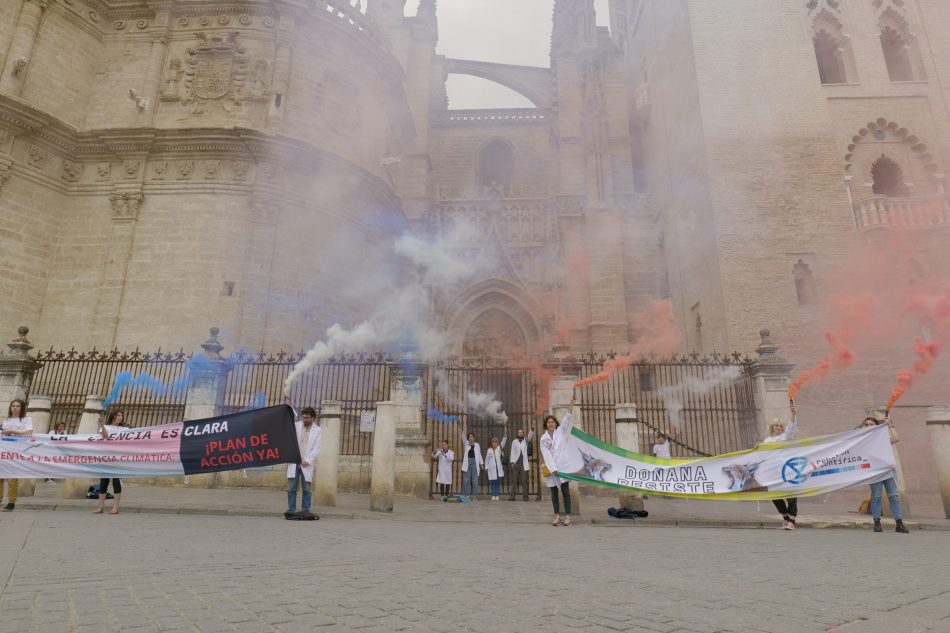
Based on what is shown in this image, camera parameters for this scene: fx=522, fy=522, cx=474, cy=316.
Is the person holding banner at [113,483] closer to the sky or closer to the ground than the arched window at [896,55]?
closer to the ground

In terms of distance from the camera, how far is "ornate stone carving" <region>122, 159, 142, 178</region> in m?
16.0

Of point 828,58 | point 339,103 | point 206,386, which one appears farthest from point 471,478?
point 828,58

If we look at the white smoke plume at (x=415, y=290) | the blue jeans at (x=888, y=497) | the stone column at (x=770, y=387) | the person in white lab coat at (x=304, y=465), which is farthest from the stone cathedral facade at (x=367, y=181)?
the person in white lab coat at (x=304, y=465)

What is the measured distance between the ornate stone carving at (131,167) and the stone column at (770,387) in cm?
1798

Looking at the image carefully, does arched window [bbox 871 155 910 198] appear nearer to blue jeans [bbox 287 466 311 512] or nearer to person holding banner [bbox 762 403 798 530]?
person holding banner [bbox 762 403 798 530]

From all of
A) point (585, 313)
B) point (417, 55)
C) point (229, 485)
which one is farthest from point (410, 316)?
point (417, 55)

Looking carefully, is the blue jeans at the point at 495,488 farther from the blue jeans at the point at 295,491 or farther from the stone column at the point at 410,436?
the blue jeans at the point at 295,491

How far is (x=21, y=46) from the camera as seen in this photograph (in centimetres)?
1515

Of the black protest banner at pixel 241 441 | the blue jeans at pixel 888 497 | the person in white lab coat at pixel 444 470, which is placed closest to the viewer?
the blue jeans at pixel 888 497

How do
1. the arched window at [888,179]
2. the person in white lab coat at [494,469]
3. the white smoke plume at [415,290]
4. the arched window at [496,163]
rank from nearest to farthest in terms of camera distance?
the person in white lab coat at [494,469] < the arched window at [888,179] < the white smoke plume at [415,290] < the arched window at [496,163]

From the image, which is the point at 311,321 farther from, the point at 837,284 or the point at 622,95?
the point at 622,95

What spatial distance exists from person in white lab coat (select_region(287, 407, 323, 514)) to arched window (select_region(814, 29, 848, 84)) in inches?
753

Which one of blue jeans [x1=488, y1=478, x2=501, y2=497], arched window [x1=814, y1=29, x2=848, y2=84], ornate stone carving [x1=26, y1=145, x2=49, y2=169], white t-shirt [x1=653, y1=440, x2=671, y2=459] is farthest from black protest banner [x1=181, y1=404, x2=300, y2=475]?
arched window [x1=814, y1=29, x2=848, y2=84]

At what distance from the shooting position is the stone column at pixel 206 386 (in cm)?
1094
